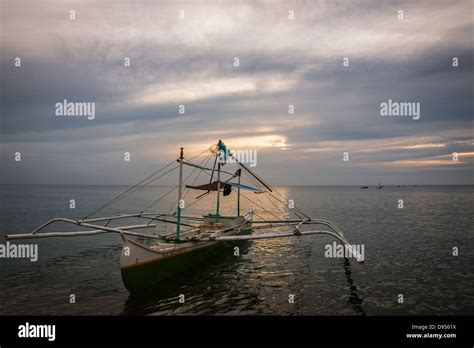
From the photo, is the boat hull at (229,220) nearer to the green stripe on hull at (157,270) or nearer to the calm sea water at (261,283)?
the calm sea water at (261,283)

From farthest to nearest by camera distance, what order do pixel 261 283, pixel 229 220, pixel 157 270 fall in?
pixel 229 220, pixel 261 283, pixel 157 270

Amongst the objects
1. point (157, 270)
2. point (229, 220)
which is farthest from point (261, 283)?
point (229, 220)

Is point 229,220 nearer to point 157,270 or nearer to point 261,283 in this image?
point 261,283

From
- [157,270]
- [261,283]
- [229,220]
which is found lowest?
[261,283]

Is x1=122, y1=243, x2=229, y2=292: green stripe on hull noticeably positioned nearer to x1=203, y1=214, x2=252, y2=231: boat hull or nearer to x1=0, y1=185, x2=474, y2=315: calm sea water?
x1=0, y1=185, x2=474, y2=315: calm sea water

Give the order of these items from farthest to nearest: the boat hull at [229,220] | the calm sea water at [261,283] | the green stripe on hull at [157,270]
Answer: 1. the boat hull at [229,220]
2. the green stripe on hull at [157,270]
3. the calm sea water at [261,283]

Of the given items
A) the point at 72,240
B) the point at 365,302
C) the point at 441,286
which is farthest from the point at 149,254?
the point at 72,240

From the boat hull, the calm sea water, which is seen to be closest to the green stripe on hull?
the calm sea water


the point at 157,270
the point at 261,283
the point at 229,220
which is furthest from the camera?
the point at 229,220

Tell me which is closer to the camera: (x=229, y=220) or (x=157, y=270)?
(x=157, y=270)

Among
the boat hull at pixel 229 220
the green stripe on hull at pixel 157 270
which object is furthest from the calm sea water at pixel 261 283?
the boat hull at pixel 229 220

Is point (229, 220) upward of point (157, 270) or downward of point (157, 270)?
upward
